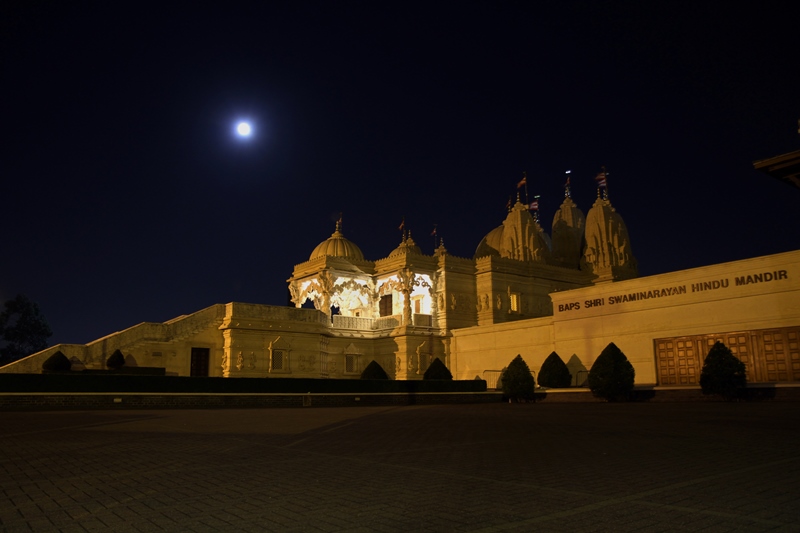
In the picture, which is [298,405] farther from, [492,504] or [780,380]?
[492,504]

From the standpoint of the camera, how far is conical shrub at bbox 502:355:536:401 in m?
32.6

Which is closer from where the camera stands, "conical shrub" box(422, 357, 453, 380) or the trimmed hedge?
the trimmed hedge

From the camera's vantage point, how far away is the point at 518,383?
32.6 metres

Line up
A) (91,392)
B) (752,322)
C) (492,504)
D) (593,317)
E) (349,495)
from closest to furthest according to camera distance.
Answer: (492,504) → (349,495) → (91,392) → (752,322) → (593,317)

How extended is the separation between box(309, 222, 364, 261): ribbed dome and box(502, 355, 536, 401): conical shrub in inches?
931

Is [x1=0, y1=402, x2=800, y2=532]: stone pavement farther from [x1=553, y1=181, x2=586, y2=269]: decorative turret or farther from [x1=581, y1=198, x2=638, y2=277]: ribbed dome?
[x1=553, y1=181, x2=586, y2=269]: decorative turret

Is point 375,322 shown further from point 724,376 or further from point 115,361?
point 724,376

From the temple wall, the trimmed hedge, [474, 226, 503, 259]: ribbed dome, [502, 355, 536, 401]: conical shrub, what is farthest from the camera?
[474, 226, 503, 259]: ribbed dome

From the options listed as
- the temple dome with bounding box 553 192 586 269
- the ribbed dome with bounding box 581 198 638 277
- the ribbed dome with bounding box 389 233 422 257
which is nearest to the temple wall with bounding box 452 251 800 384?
the ribbed dome with bounding box 389 233 422 257

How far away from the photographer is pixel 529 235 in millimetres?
60438

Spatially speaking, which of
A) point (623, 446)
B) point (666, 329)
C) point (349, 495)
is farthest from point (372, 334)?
point (349, 495)

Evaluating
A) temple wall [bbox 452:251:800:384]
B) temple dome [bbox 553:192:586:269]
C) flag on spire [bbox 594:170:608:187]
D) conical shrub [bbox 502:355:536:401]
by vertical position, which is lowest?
conical shrub [bbox 502:355:536:401]

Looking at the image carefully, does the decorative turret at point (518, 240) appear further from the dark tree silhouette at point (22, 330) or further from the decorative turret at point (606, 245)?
the dark tree silhouette at point (22, 330)

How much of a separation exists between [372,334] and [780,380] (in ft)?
96.2
